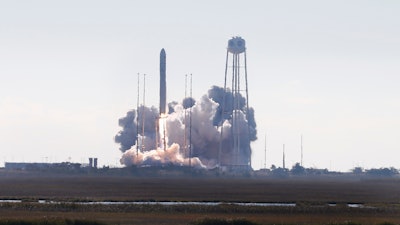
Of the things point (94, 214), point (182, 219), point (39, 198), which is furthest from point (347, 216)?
point (39, 198)

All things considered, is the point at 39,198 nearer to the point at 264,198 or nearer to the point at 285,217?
the point at 264,198

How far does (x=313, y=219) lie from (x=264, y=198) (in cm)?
4807

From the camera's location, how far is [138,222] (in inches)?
4183

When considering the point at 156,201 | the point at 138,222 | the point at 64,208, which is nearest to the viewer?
the point at 138,222

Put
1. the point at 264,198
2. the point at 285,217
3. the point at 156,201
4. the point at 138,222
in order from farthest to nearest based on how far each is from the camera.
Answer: the point at 264,198 < the point at 156,201 < the point at 285,217 < the point at 138,222

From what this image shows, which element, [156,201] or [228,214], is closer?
[228,214]

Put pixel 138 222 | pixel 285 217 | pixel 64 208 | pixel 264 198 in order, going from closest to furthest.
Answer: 1. pixel 138 222
2. pixel 285 217
3. pixel 64 208
4. pixel 264 198

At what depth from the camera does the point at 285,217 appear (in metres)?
115

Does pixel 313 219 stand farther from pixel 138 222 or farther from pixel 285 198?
pixel 285 198

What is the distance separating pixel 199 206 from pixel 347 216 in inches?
760

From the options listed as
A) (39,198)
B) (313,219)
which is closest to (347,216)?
(313,219)

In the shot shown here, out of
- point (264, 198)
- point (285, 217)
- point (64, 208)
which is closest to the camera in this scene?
point (285, 217)

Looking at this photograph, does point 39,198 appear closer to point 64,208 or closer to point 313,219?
point 64,208

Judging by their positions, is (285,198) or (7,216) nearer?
(7,216)
